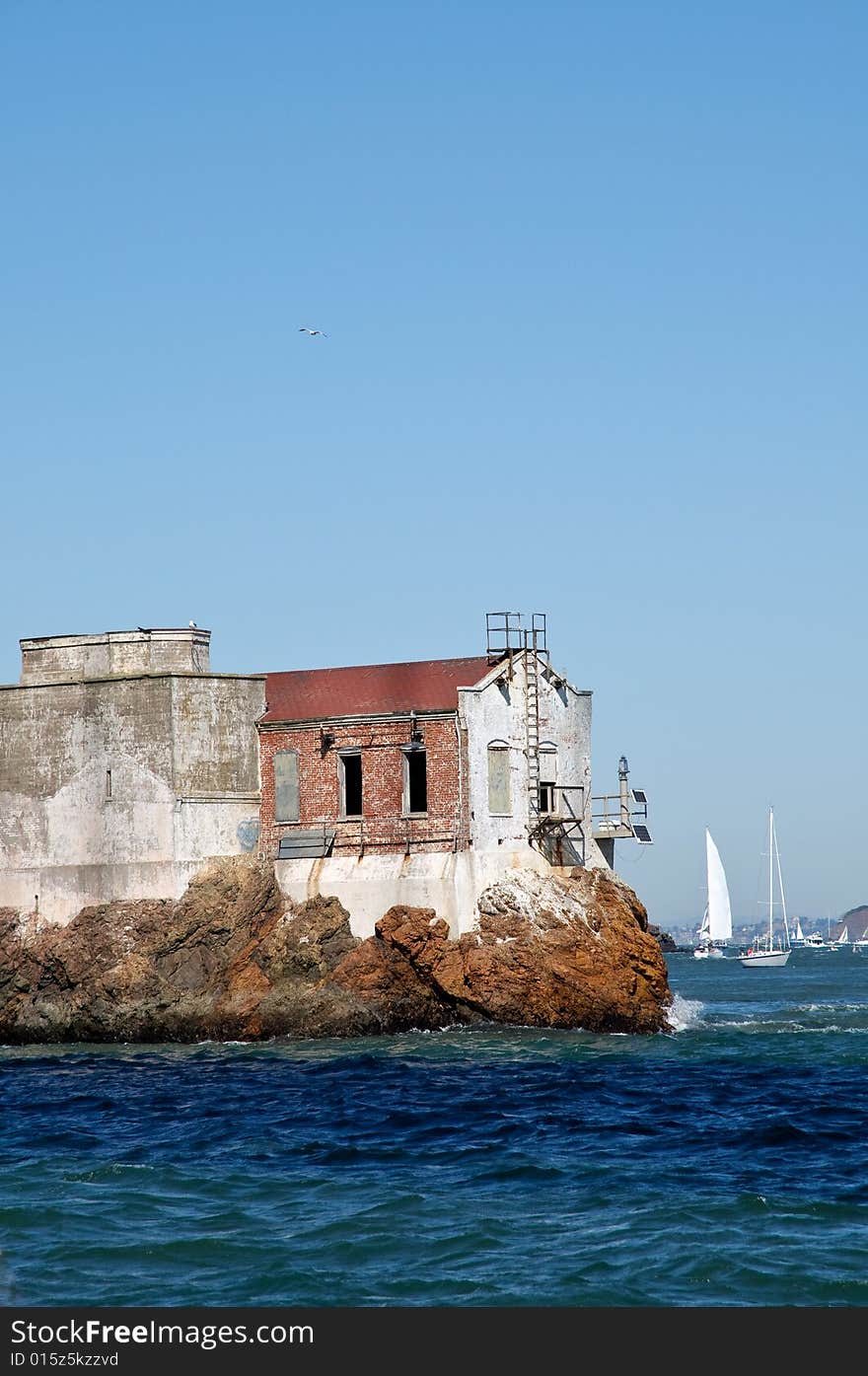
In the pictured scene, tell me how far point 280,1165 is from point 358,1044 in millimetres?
14419

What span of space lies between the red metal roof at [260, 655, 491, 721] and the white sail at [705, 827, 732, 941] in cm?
10869

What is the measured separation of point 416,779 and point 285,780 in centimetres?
328

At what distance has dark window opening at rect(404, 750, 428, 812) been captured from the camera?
45.0 metres

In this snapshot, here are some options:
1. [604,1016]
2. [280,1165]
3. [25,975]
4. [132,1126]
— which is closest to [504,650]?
[604,1016]

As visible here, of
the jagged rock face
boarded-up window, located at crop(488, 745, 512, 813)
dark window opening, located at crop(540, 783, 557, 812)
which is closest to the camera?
the jagged rock face

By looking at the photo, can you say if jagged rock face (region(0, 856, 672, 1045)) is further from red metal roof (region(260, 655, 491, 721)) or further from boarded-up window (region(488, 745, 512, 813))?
red metal roof (region(260, 655, 491, 721))

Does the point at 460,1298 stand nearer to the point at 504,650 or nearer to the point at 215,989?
the point at 215,989

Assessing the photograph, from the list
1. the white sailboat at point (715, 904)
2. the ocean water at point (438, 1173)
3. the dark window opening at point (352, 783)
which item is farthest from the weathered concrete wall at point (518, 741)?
the white sailboat at point (715, 904)

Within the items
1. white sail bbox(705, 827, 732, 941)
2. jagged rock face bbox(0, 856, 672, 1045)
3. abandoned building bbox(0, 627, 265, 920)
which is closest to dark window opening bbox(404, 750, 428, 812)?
jagged rock face bbox(0, 856, 672, 1045)

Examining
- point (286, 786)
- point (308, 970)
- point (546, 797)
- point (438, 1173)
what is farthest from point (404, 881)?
point (438, 1173)

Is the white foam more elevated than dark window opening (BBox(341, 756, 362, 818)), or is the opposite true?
dark window opening (BBox(341, 756, 362, 818))

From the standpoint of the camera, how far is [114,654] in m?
47.5

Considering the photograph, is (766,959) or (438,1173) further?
(766,959)

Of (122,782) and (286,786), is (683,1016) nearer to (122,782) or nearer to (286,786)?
(286,786)
